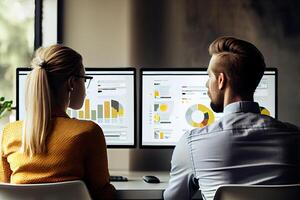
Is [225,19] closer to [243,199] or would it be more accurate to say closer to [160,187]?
[160,187]

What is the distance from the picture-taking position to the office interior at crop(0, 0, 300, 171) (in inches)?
109

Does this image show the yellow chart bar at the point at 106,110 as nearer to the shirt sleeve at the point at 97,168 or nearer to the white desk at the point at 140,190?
the white desk at the point at 140,190

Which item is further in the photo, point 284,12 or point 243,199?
point 284,12

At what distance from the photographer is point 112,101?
246 cm

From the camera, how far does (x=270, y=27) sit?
2.78m

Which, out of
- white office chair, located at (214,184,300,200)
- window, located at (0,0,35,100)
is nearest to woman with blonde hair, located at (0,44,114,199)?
white office chair, located at (214,184,300,200)

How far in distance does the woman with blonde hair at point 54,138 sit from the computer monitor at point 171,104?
0.62m

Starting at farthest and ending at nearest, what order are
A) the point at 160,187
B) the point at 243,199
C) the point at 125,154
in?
the point at 125,154 → the point at 160,187 → the point at 243,199

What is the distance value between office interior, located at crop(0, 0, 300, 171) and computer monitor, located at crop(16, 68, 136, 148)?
0.32 m

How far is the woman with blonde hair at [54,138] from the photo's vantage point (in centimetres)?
167

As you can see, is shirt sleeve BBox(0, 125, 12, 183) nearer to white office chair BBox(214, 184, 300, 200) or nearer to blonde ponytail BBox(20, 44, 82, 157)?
blonde ponytail BBox(20, 44, 82, 157)

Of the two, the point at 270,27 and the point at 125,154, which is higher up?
the point at 270,27

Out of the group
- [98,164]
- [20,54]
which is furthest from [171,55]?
[98,164]

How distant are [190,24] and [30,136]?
138 cm
